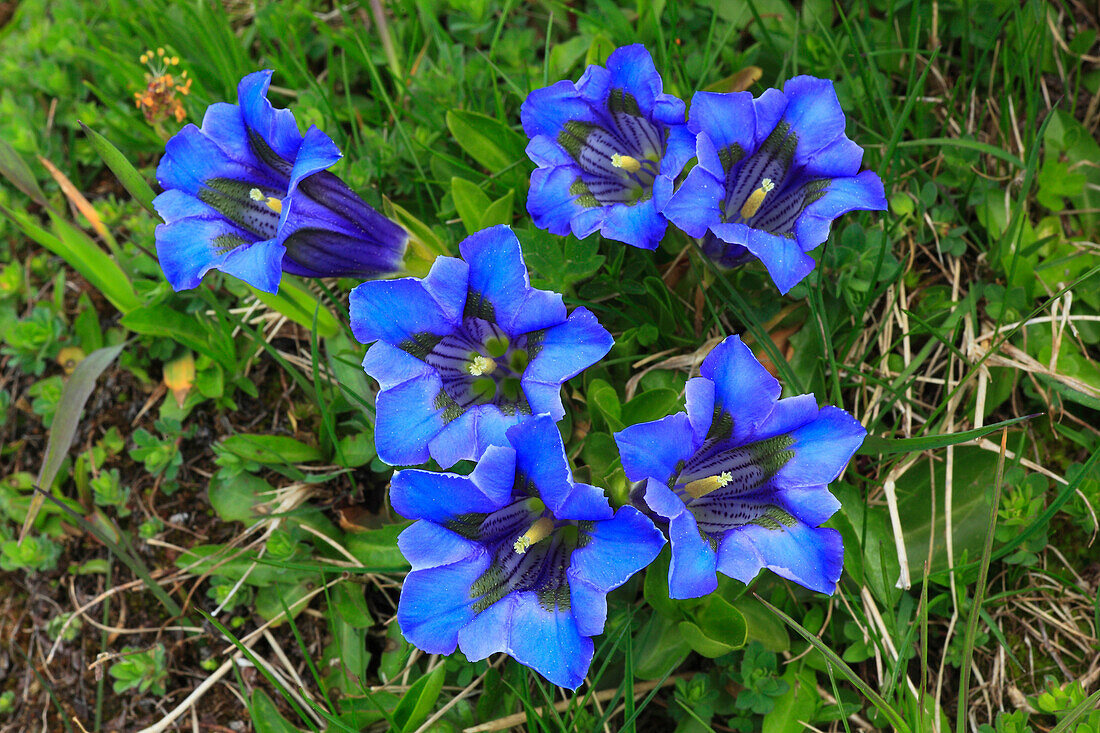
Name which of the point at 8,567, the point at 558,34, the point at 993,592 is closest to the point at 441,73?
the point at 558,34

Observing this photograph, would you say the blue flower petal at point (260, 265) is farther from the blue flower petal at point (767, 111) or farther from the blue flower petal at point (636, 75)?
the blue flower petal at point (767, 111)

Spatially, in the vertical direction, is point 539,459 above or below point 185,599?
above

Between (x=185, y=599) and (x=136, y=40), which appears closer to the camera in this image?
(x=185, y=599)

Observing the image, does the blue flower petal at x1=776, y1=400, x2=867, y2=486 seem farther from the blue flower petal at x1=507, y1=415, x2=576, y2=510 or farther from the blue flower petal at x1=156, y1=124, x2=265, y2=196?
the blue flower petal at x1=156, y1=124, x2=265, y2=196

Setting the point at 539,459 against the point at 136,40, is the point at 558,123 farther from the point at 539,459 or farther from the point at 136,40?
the point at 136,40

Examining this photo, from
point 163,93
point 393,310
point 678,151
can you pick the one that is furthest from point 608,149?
point 163,93

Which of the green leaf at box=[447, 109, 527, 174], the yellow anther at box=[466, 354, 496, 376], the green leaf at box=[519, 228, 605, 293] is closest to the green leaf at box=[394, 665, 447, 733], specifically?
the yellow anther at box=[466, 354, 496, 376]

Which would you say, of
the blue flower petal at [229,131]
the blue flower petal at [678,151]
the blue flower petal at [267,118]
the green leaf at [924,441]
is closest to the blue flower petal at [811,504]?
the green leaf at [924,441]

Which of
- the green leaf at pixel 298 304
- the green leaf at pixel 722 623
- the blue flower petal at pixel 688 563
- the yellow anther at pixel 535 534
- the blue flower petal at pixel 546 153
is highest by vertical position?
the blue flower petal at pixel 546 153
